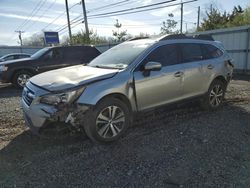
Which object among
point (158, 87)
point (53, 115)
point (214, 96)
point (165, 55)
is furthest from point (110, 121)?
point (214, 96)

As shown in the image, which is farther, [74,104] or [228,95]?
[228,95]

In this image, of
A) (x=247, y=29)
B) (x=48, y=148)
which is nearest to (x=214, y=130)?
(x=48, y=148)

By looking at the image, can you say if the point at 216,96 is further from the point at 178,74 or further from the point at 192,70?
the point at 178,74

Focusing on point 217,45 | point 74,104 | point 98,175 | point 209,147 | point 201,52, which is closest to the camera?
point 98,175

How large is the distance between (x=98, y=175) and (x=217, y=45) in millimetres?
4440

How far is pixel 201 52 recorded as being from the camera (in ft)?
18.2

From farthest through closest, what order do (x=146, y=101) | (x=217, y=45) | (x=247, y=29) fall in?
1. (x=247, y=29)
2. (x=217, y=45)
3. (x=146, y=101)


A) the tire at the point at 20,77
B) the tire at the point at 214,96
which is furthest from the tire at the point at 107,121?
the tire at the point at 20,77

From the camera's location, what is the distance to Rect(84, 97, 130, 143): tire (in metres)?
3.83

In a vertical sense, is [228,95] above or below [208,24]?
below

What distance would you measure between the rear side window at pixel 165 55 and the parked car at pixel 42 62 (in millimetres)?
6125

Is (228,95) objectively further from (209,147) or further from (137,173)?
(137,173)

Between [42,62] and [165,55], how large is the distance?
664cm

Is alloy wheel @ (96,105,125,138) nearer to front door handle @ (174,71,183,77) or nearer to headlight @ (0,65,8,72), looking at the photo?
front door handle @ (174,71,183,77)
